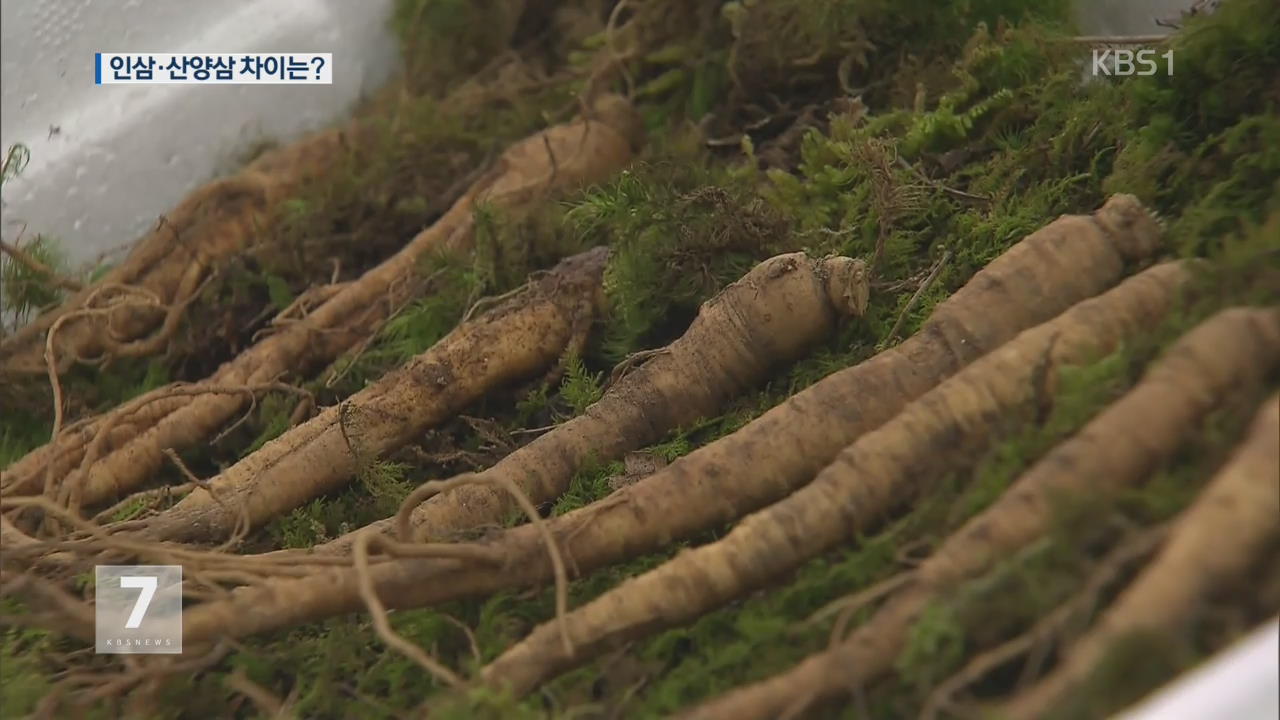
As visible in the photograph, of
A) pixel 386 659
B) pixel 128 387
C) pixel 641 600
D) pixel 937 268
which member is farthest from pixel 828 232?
pixel 128 387

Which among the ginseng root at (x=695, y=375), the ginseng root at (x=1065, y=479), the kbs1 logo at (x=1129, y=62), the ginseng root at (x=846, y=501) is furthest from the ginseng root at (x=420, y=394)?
the kbs1 logo at (x=1129, y=62)

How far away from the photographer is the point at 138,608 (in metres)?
1.69

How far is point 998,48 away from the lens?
2348mm

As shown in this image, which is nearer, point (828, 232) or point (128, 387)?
point (828, 232)

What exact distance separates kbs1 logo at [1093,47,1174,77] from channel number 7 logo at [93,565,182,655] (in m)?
2.18

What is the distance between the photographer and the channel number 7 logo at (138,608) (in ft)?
5.36

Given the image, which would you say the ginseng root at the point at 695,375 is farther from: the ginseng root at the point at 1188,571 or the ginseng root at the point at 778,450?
Result: the ginseng root at the point at 1188,571

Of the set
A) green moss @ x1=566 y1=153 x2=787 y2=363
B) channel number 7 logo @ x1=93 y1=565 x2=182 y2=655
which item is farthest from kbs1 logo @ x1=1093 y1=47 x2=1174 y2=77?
channel number 7 logo @ x1=93 y1=565 x2=182 y2=655

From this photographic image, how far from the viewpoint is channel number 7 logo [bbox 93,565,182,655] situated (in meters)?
1.63

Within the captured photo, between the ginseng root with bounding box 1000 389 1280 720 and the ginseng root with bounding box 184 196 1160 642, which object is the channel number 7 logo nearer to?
the ginseng root with bounding box 184 196 1160 642

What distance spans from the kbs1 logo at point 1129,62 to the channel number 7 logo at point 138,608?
218 cm

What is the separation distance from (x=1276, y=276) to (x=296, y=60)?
9.56 feet

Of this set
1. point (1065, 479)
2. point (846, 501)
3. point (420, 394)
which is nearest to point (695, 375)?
point (846, 501)

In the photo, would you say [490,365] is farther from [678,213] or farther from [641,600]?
[641,600]
